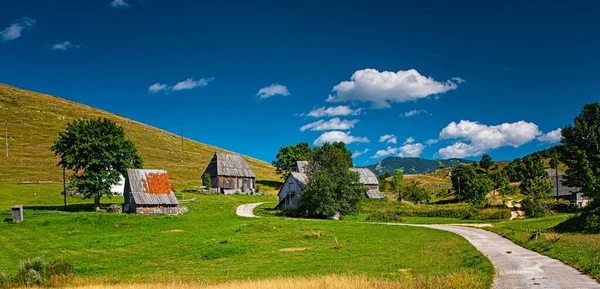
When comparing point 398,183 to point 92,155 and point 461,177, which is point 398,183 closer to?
point 461,177

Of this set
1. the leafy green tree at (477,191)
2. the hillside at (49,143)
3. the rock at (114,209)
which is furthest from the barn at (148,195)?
the leafy green tree at (477,191)

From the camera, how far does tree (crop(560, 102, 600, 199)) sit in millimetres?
62719

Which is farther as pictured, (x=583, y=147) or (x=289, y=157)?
(x=289, y=157)

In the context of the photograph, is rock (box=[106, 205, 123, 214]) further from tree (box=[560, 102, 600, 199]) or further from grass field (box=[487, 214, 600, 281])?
tree (box=[560, 102, 600, 199])

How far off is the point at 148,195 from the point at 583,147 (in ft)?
216

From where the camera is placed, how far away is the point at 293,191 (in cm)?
7625

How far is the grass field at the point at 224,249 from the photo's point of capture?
24.5 metres

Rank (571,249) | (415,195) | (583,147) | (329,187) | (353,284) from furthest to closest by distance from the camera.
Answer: (415,195)
(583,147)
(329,187)
(571,249)
(353,284)

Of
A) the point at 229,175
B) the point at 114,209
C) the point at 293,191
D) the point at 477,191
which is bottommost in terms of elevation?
the point at 477,191

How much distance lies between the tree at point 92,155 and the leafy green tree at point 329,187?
28768 millimetres

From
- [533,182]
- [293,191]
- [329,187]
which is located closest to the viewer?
[329,187]

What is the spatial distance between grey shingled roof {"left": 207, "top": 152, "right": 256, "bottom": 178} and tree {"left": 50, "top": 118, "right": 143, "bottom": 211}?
116 ft

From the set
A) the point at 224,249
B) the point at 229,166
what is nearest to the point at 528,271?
the point at 224,249

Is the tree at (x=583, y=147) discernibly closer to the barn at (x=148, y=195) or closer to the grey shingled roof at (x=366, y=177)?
the grey shingled roof at (x=366, y=177)
